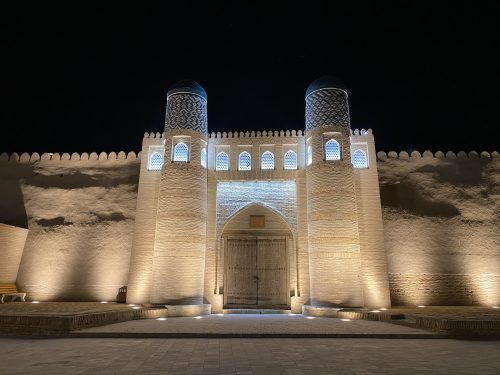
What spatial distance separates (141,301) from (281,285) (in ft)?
12.0

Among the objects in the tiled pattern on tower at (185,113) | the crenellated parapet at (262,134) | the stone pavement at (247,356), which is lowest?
the stone pavement at (247,356)

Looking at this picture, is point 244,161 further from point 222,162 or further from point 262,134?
point 262,134

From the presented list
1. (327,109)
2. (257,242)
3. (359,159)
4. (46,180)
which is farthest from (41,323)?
(359,159)

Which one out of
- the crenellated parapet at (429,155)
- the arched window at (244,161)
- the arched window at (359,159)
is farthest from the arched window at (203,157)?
the crenellated parapet at (429,155)

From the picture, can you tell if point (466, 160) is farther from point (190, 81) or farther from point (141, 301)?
point (141, 301)

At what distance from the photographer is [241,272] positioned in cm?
1021

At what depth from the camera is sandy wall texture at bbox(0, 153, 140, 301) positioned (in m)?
10.2

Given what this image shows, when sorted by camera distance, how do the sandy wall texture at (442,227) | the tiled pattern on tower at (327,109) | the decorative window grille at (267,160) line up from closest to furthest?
the sandy wall texture at (442,227) → the tiled pattern on tower at (327,109) → the decorative window grille at (267,160)

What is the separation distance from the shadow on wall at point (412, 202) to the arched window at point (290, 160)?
249 cm

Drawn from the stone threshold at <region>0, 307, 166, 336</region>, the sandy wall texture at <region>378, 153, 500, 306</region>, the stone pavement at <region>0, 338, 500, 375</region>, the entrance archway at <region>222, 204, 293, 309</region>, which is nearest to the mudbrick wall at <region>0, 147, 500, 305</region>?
the sandy wall texture at <region>378, 153, 500, 306</region>

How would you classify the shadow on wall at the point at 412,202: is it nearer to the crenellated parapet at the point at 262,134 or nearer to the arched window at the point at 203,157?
the crenellated parapet at the point at 262,134

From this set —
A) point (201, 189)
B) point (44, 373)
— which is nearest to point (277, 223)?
point (201, 189)

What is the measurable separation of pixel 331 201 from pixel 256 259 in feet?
8.61

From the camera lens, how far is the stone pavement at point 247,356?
359 centimetres
